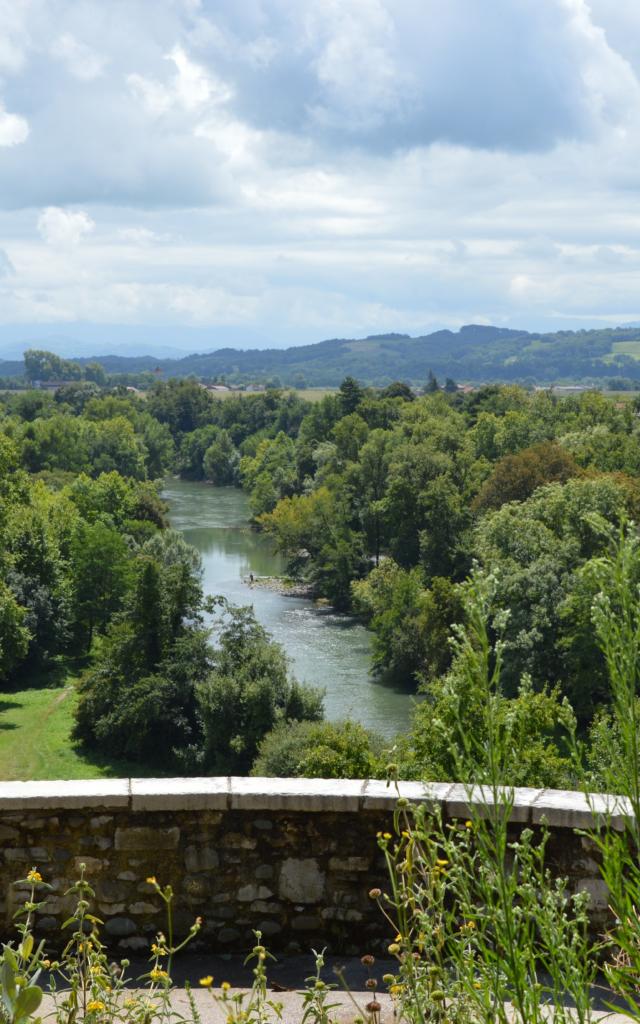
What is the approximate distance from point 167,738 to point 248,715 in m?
3.70

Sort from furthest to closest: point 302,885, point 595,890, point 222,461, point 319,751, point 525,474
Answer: point 222,461, point 525,474, point 319,751, point 302,885, point 595,890

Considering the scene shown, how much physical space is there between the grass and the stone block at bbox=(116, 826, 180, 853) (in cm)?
2292

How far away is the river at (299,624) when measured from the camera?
1394 inches

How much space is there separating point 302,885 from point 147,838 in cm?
88

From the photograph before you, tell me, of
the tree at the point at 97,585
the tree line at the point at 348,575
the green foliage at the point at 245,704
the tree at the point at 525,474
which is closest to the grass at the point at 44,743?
the tree line at the point at 348,575

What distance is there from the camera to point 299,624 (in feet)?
153

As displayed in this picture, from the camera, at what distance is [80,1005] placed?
5.11 m

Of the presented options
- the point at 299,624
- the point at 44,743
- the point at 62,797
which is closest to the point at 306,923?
the point at 62,797

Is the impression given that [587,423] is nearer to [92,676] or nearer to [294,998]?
[92,676]

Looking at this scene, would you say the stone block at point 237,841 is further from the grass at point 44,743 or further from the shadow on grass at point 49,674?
the shadow on grass at point 49,674

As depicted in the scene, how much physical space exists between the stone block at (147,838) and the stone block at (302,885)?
63cm

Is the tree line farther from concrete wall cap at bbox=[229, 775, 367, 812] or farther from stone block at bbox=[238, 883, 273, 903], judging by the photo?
stone block at bbox=[238, 883, 273, 903]

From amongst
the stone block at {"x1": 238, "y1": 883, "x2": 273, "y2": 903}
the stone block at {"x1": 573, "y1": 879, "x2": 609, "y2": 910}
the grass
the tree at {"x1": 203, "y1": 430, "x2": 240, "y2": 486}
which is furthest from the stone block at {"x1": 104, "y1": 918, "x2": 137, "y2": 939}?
the tree at {"x1": 203, "y1": 430, "x2": 240, "y2": 486}

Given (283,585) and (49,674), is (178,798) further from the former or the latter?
(283,585)
